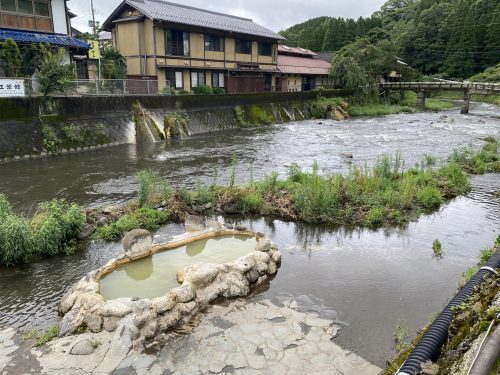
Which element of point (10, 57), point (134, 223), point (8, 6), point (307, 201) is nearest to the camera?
point (134, 223)

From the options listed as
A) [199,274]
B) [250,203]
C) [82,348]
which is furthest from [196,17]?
[82,348]

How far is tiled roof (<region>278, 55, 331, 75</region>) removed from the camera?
4511 cm

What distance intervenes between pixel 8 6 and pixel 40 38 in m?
2.47

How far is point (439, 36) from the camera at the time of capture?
69.1 meters

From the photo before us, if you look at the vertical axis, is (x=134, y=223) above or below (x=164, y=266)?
above

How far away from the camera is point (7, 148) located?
61.8ft

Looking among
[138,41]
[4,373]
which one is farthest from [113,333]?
[138,41]

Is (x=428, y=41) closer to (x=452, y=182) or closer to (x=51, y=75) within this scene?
(x=452, y=182)

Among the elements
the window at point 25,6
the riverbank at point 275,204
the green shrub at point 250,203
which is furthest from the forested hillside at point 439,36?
the green shrub at point 250,203

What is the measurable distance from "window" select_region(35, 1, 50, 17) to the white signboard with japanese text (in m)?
9.09

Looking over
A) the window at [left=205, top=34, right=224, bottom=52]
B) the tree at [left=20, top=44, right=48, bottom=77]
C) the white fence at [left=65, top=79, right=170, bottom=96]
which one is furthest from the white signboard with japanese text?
the window at [left=205, top=34, right=224, bottom=52]

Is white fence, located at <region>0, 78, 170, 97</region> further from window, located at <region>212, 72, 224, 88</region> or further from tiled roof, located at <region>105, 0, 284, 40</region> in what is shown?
window, located at <region>212, 72, 224, 88</region>

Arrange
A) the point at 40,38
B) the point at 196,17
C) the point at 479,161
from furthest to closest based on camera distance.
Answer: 1. the point at 196,17
2. the point at 40,38
3. the point at 479,161

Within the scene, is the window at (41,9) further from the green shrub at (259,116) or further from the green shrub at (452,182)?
the green shrub at (452,182)
